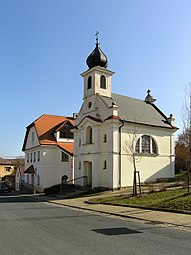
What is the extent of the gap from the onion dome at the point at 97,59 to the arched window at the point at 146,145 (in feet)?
29.8

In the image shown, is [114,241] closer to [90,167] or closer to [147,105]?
[90,167]

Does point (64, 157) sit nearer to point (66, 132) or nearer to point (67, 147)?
point (67, 147)

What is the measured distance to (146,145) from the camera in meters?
31.1

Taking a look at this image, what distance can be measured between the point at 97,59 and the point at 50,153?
580 inches

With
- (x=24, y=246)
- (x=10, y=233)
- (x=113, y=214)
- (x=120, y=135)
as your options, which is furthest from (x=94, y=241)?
(x=120, y=135)

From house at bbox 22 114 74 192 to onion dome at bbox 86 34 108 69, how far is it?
1180cm

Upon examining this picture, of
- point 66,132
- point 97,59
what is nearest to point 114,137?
point 97,59

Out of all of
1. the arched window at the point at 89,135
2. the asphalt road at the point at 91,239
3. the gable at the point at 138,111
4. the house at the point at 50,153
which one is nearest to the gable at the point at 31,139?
the house at the point at 50,153

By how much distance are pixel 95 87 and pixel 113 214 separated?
18.4 meters

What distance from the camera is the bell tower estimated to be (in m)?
31.3

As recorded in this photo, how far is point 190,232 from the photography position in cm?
1009

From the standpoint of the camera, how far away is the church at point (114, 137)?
2828 centimetres

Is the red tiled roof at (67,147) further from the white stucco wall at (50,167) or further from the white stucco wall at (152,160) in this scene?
the white stucco wall at (152,160)

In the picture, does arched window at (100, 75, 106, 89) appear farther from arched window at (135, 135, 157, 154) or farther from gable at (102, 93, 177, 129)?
arched window at (135, 135, 157, 154)
